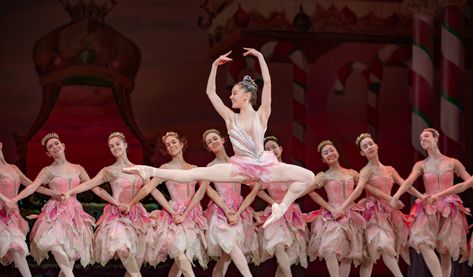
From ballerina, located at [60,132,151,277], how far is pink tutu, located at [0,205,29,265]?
494 millimetres

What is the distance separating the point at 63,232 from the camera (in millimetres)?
9281

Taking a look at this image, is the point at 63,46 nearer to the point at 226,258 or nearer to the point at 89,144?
the point at 89,144

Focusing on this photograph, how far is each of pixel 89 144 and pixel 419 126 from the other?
138 inches

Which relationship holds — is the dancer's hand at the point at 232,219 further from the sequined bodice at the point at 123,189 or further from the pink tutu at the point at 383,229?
the pink tutu at the point at 383,229

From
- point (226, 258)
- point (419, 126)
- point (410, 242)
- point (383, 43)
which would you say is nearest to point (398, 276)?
point (410, 242)

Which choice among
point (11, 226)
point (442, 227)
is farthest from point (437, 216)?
point (11, 226)

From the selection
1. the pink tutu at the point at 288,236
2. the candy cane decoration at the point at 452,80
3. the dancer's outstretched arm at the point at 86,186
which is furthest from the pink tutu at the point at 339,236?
the candy cane decoration at the point at 452,80

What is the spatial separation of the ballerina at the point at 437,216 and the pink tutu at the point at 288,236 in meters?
0.92

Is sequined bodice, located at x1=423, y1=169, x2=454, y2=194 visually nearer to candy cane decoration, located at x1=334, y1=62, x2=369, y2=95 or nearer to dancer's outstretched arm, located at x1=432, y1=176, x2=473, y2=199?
dancer's outstretched arm, located at x1=432, y1=176, x2=473, y2=199

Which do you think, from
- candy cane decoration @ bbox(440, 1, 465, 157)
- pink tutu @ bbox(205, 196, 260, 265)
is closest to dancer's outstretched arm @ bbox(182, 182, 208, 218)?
pink tutu @ bbox(205, 196, 260, 265)

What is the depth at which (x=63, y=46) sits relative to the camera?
12375 millimetres

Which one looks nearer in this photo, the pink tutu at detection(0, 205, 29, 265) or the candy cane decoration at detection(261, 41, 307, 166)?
the pink tutu at detection(0, 205, 29, 265)

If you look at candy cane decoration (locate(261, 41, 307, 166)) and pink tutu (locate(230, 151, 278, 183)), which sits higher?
candy cane decoration (locate(261, 41, 307, 166))

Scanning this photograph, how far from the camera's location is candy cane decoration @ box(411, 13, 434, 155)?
473 inches
